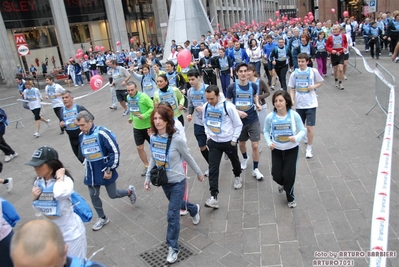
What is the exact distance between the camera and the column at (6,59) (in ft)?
74.4

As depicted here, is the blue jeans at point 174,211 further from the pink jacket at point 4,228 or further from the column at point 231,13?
the column at point 231,13

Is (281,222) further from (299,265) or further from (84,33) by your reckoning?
(84,33)

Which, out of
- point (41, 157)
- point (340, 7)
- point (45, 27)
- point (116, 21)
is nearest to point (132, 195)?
point (41, 157)

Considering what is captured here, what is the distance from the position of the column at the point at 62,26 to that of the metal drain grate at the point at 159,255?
2504 centimetres

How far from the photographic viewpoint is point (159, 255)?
→ 4.31 metres

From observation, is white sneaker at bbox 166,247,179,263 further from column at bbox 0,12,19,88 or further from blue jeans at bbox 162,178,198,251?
column at bbox 0,12,19,88

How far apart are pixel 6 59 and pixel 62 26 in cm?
496

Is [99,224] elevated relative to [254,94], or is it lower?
lower

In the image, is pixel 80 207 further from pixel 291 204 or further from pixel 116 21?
pixel 116 21

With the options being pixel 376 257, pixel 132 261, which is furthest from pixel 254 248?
pixel 376 257

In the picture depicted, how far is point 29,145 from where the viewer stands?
1030cm

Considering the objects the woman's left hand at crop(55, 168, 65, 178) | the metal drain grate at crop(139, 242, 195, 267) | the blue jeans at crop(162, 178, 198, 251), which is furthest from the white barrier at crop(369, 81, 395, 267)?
the woman's left hand at crop(55, 168, 65, 178)

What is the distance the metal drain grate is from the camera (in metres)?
4.17

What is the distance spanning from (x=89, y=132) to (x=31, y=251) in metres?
3.16
